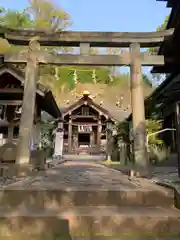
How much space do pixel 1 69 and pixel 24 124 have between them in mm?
4499

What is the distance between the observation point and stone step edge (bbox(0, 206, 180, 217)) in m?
2.70

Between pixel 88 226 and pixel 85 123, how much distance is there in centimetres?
2358

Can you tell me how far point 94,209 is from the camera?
3.02 m

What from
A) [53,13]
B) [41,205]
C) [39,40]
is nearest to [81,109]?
[53,13]

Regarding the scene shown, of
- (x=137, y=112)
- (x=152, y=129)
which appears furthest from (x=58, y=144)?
(x=137, y=112)

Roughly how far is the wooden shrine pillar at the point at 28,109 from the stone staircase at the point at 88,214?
8.67 feet

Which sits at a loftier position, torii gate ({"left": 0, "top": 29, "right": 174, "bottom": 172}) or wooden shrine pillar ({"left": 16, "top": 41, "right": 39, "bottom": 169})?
torii gate ({"left": 0, "top": 29, "right": 174, "bottom": 172})

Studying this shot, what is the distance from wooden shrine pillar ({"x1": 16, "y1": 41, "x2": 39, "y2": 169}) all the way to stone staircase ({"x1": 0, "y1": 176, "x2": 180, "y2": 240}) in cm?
264

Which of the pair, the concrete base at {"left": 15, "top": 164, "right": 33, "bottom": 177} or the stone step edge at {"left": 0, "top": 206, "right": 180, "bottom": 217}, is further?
the concrete base at {"left": 15, "top": 164, "right": 33, "bottom": 177}

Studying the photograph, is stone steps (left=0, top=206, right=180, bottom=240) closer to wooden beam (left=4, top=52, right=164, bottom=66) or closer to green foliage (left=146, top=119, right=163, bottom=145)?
wooden beam (left=4, top=52, right=164, bottom=66)

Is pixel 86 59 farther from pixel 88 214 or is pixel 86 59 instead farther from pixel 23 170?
pixel 88 214

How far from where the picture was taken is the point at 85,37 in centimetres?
694

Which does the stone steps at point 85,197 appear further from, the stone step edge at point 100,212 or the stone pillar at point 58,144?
the stone pillar at point 58,144

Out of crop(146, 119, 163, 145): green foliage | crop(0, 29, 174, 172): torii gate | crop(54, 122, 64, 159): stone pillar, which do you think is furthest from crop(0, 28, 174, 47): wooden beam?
crop(54, 122, 64, 159): stone pillar
